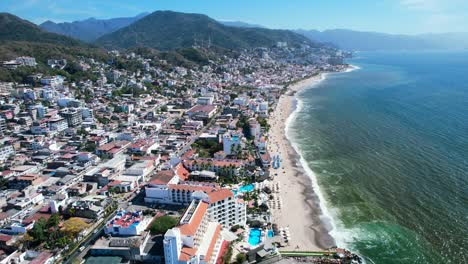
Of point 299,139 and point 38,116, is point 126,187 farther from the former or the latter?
point 38,116

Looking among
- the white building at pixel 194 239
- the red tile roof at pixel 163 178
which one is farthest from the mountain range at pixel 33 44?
the white building at pixel 194 239

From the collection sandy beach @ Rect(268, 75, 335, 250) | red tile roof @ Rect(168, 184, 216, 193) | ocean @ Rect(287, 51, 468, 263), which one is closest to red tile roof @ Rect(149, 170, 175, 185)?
red tile roof @ Rect(168, 184, 216, 193)

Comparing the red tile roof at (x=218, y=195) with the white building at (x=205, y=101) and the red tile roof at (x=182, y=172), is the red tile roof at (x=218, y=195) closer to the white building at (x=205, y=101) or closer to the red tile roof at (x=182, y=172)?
the red tile roof at (x=182, y=172)

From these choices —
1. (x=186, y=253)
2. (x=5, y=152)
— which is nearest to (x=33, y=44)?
(x=5, y=152)

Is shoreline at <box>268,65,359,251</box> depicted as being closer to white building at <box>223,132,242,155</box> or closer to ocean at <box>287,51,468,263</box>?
ocean at <box>287,51,468,263</box>

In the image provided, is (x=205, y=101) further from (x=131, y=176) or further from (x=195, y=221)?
(x=195, y=221)
